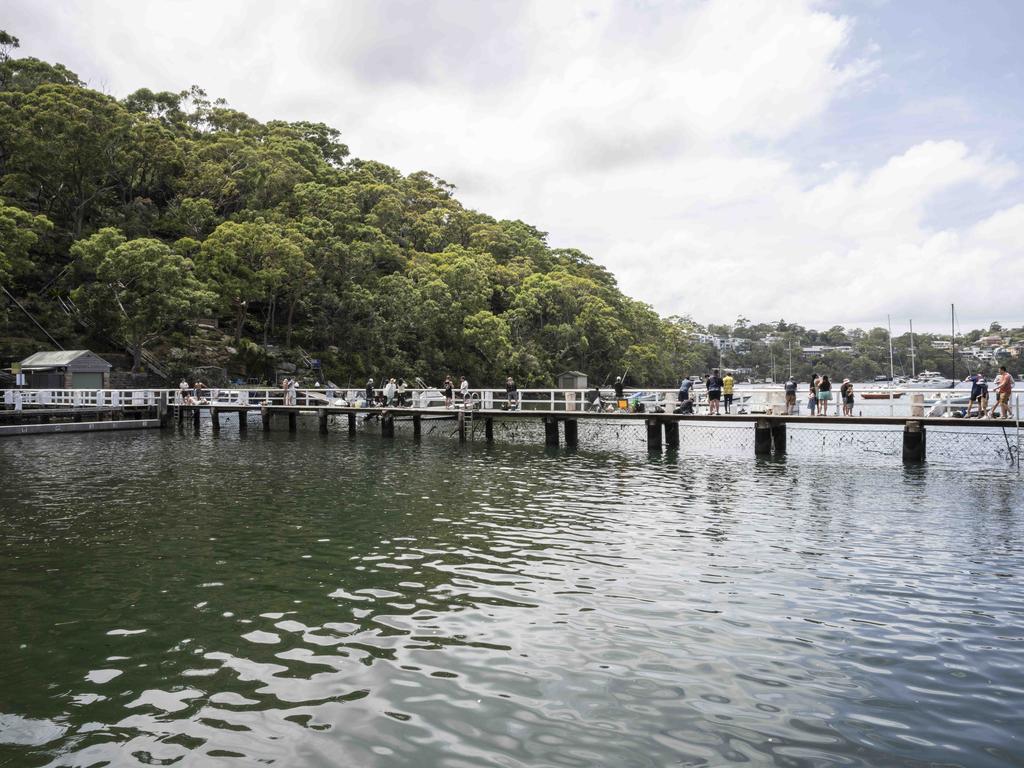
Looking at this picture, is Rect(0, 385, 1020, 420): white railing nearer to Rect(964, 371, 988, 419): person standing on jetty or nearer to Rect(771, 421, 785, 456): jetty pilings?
Rect(964, 371, 988, 419): person standing on jetty

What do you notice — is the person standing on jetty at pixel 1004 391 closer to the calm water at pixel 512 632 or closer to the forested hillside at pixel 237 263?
the calm water at pixel 512 632

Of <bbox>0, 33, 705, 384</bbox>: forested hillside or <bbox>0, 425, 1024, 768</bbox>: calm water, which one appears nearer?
<bbox>0, 425, 1024, 768</bbox>: calm water

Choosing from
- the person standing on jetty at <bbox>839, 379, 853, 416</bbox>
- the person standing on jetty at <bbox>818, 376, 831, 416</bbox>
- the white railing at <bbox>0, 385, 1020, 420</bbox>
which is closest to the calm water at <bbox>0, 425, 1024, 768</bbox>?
the person standing on jetty at <bbox>839, 379, 853, 416</bbox>

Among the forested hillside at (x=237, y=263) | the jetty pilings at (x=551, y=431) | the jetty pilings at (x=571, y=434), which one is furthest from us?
the forested hillside at (x=237, y=263)

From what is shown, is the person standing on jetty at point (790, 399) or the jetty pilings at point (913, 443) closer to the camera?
the jetty pilings at point (913, 443)

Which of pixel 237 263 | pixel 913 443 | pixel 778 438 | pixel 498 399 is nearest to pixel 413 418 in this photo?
pixel 498 399

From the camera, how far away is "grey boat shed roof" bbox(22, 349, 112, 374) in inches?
1714

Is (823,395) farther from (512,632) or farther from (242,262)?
(242,262)

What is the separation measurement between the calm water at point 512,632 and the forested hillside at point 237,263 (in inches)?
1544

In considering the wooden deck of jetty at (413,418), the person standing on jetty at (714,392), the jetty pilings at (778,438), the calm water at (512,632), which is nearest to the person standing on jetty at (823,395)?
the wooden deck of jetty at (413,418)

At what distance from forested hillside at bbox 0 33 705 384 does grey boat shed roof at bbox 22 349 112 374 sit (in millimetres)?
4559

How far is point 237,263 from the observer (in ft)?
181

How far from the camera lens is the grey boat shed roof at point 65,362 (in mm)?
43528

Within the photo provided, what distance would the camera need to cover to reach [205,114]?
83.5 meters
